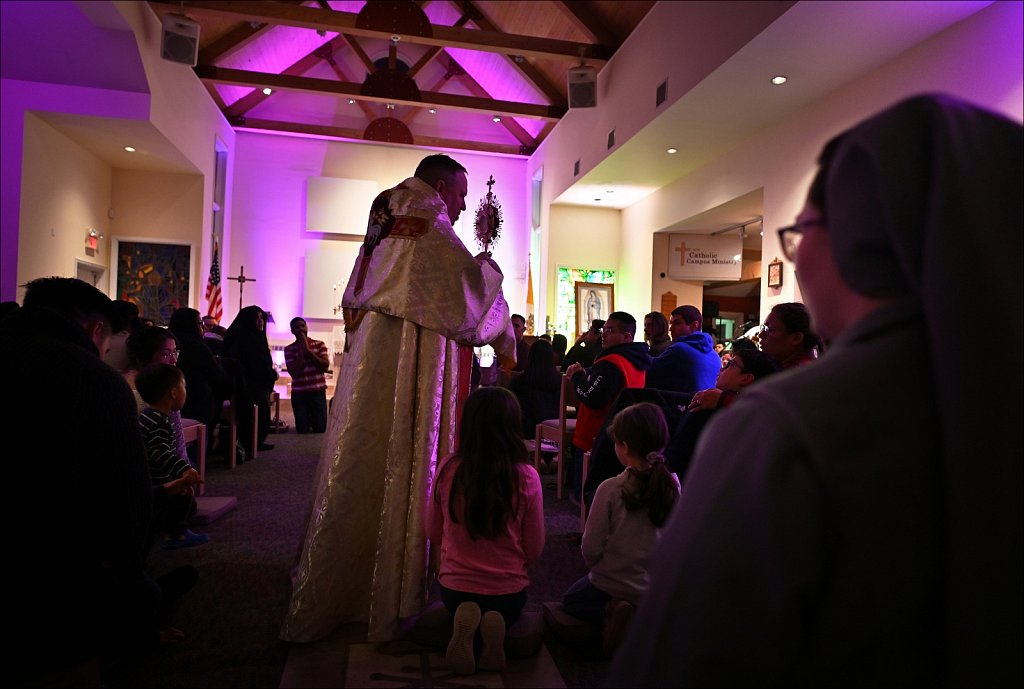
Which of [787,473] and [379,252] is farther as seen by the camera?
[379,252]

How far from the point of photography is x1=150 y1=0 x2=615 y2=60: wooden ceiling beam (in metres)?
8.77

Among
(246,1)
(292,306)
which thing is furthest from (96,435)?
(292,306)

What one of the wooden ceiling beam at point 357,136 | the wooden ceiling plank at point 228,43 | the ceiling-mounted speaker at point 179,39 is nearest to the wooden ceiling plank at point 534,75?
the wooden ceiling beam at point 357,136

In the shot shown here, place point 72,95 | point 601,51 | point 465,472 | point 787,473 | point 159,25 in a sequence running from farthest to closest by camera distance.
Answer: point 601,51 → point 159,25 → point 72,95 → point 465,472 → point 787,473

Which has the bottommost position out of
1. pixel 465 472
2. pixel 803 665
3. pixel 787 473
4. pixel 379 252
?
pixel 465 472

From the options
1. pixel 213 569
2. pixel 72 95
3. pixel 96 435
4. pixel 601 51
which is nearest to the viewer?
pixel 96 435

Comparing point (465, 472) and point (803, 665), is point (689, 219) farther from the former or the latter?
point (803, 665)

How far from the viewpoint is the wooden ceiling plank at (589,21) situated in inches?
366

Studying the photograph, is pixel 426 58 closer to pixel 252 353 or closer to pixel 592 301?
pixel 592 301

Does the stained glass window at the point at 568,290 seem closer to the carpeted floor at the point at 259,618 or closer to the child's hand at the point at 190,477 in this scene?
the carpeted floor at the point at 259,618

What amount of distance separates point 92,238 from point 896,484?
11.7 metres

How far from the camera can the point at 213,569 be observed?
3344mm

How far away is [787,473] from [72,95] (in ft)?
32.2

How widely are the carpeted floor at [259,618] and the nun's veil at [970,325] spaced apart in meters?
1.92
